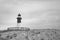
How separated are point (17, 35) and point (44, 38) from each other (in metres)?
4.60

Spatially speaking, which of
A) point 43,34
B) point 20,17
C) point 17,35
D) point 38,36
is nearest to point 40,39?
point 38,36

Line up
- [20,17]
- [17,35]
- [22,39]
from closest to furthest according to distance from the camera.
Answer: [22,39] < [17,35] < [20,17]

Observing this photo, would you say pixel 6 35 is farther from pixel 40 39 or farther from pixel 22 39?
pixel 40 39

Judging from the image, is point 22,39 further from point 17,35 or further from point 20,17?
point 20,17

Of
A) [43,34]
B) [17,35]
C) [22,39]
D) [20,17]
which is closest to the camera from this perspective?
[22,39]

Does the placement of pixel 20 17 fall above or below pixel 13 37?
above

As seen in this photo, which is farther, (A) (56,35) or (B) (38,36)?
(A) (56,35)

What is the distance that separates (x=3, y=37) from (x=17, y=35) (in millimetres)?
2310

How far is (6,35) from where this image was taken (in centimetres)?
1655

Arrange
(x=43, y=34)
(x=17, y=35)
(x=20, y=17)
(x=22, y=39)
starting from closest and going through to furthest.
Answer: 1. (x=22, y=39)
2. (x=17, y=35)
3. (x=43, y=34)
4. (x=20, y=17)

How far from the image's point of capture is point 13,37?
15.9 meters

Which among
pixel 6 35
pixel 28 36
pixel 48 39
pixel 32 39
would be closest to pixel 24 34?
pixel 28 36

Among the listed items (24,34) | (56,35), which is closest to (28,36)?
(24,34)

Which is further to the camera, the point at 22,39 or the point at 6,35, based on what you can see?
the point at 6,35
